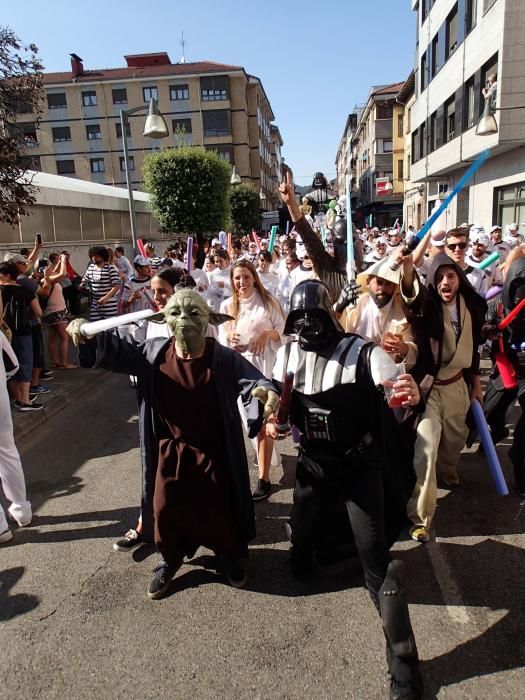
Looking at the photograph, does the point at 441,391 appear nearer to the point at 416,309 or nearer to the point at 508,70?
the point at 416,309

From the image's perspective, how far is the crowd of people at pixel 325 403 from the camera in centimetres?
261

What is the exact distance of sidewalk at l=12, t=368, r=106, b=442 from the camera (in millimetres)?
6020

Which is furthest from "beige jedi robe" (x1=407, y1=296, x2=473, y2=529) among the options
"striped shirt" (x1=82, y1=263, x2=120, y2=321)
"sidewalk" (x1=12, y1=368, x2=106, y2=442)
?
"striped shirt" (x1=82, y1=263, x2=120, y2=321)

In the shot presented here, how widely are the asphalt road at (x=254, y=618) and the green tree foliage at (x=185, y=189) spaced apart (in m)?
18.7

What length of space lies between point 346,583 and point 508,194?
54.2ft

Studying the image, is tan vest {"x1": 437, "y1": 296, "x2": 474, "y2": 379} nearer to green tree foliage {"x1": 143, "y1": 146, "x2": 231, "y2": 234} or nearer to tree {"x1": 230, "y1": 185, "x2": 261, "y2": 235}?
green tree foliage {"x1": 143, "y1": 146, "x2": 231, "y2": 234}

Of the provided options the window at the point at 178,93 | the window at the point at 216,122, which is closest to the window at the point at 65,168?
the window at the point at 178,93

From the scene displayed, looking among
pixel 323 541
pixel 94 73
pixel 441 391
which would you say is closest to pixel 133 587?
pixel 323 541

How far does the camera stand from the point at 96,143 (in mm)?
47281

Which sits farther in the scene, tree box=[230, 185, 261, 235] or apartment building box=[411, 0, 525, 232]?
tree box=[230, 185, 261, 235]

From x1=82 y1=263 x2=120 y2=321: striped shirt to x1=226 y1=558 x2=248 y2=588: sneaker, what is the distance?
17.4 ft

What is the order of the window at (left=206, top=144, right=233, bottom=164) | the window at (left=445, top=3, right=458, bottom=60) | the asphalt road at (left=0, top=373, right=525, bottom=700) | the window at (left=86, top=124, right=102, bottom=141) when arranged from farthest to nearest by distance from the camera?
the window at (left=206, top=144, right=233, bottom=164) < the window at (left=86, top=124, right=102, bottom=141) < the window at (left=445, top=3, right=458, bottom=60) < the asphalt road at (left=0, top=373, right=525, bottom=700)

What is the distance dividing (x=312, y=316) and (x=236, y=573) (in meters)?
1.64

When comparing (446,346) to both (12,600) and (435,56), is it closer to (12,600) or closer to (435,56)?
(12,600)
